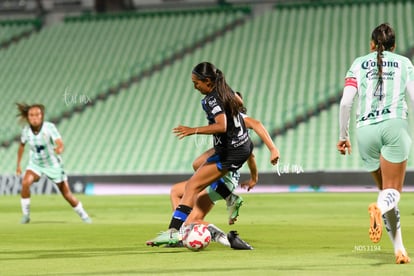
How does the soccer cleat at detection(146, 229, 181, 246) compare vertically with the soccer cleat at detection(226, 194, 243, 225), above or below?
below

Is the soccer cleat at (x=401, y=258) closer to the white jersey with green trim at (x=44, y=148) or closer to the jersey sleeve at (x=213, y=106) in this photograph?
the jersey sleeve at (x=213, y=106)

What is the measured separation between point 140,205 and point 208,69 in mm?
12615

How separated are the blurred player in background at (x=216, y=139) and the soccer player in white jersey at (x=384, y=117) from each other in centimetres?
176

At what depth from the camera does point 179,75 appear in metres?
36.1

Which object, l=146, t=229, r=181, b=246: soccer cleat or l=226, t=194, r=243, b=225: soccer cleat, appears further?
l=226, t=194, r=243, b=225: soccer cleat

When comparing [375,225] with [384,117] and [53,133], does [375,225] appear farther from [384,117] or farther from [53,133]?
[53,133]

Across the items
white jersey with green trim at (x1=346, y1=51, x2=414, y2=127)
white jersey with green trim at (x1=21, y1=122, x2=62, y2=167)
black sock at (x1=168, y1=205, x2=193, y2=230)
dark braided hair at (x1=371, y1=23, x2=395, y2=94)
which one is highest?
white jersey with green trim at (x1=21, y1=122, x2=62, y2=167)

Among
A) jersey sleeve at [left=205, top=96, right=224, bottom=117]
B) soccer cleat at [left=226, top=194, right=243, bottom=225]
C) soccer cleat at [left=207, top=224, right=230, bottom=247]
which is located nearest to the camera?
jersey sleeve at [left=205, top=96, right=224, bottom=117]

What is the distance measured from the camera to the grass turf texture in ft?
29.9

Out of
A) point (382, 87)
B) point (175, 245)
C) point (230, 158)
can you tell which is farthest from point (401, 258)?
point (175, 245)

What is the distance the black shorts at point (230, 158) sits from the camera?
35.5 ft

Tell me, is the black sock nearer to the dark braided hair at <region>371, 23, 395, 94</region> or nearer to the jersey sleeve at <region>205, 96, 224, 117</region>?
the jersey sleeve at <region>205, 96, 224, 117</region>

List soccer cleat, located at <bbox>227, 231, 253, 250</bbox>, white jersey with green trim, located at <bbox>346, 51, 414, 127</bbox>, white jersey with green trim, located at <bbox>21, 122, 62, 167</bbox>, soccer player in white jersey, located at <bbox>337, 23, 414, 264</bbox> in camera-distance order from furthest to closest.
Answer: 1. white jersey with green trim, located at <bbox>21, 122, 62, 167</bbox>
2. soccer cleat, located at <bbox>227, 231, 253, 250</bbox>
3. white jersey with green trim, located at <bbox>346, 51, 414, 127</bbox>
4. soccer player in white jersey, located at <bbox>337, 23, 414, 264</bbox>

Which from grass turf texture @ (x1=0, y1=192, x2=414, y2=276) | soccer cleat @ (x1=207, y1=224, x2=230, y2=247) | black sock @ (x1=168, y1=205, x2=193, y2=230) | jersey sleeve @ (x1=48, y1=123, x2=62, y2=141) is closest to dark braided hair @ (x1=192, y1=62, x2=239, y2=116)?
black sock @ (x1=168, y1=205, x2=193, y2=230)
